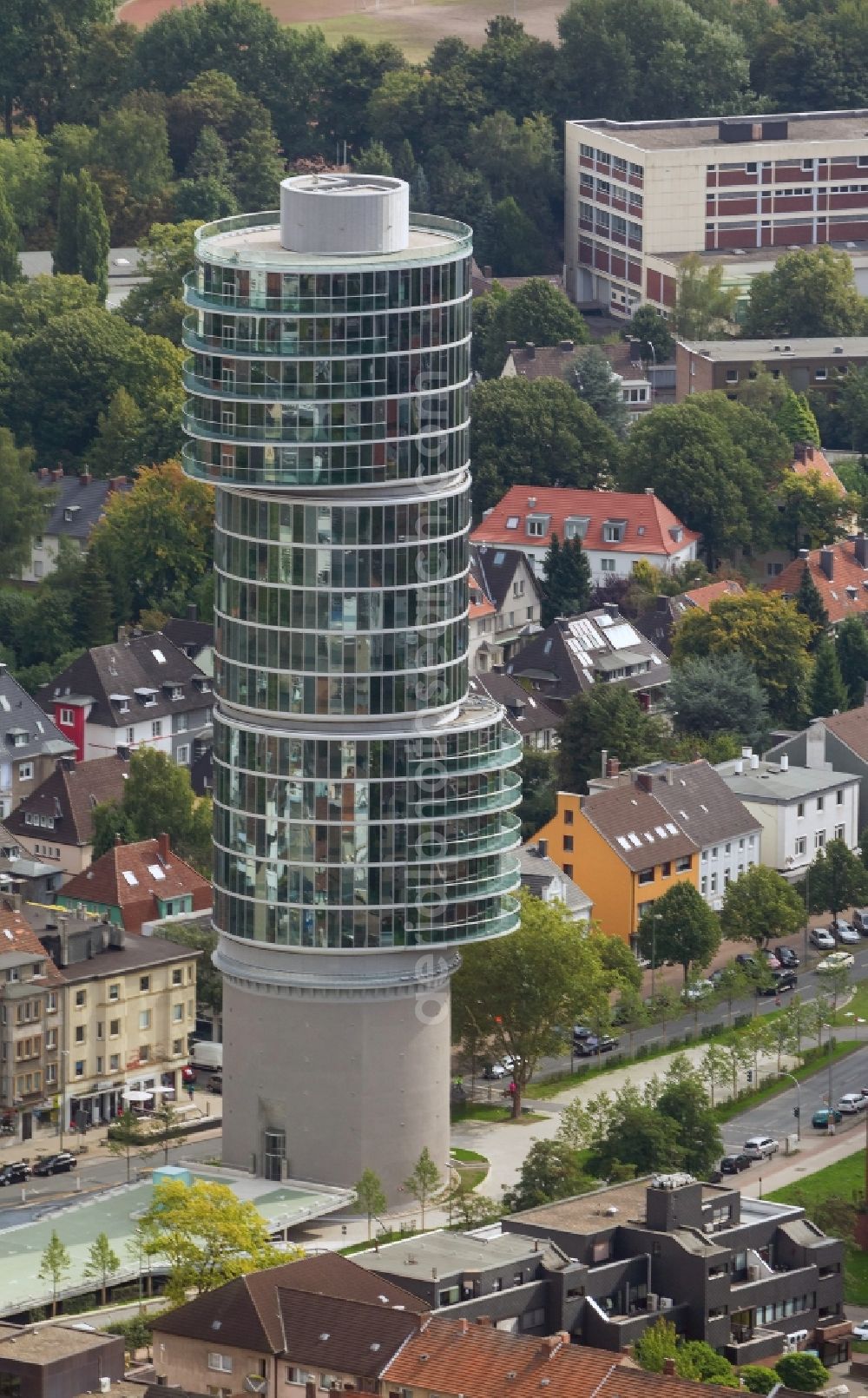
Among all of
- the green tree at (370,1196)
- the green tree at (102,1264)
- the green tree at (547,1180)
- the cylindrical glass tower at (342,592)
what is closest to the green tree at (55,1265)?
the green tree at (102,1264)

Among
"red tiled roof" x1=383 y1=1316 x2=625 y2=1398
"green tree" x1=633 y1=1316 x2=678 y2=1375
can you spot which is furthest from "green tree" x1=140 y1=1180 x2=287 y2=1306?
"green tree" x1=633 y1=1316 x2=678 y2=1375

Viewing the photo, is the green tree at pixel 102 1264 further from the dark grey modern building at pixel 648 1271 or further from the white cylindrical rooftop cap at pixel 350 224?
the white cylindrical rooftop cap at pixel 350 224

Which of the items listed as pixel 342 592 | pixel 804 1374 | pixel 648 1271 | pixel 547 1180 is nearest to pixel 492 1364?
pixel 804 1374

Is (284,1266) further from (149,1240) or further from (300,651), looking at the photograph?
(300,651)

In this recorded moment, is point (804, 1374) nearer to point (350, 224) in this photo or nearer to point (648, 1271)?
point (648, 1271)

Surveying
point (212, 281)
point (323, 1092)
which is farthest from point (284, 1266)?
point (212, 281)

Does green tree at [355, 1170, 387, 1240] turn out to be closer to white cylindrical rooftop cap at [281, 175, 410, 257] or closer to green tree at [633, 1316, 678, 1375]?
green tree at [633, 1316, 678, 1375]
